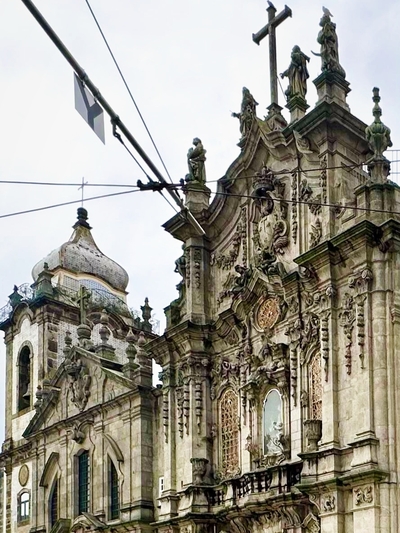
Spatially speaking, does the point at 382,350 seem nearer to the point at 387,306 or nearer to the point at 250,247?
the point at 387,306

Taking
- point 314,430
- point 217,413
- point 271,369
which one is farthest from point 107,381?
point 314,430

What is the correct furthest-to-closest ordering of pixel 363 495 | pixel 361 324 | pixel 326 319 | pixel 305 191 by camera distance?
pixel 305 191 → pixel 326 319 → pixel 361 324 → pixel 363 495

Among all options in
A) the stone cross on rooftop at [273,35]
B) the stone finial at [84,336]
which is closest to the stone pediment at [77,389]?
the stone finial at [84,336]

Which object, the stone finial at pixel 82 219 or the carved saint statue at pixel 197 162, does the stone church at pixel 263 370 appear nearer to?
the carved saint statue at pixel 197 162

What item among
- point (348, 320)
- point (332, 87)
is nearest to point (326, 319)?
point (348, 320)

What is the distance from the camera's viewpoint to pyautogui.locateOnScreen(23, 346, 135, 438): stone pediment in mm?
29938

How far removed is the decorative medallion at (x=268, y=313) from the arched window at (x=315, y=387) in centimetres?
180

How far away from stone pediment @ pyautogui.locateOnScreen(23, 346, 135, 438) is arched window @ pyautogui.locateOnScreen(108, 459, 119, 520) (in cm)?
191

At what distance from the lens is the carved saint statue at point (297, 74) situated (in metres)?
25.2

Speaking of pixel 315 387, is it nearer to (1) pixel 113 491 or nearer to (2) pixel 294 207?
(2) pixel 294 207

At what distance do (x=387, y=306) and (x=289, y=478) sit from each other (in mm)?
4465

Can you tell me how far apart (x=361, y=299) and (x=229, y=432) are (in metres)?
5.78

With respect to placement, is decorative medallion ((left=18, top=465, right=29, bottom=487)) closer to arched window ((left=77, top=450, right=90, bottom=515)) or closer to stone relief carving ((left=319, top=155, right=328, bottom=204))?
arched window ((left=77, top=450, right=90, bottom=515))

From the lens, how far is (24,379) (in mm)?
36219
